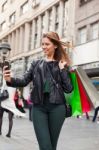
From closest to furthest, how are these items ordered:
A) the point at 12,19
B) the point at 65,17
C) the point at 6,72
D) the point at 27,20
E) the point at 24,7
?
the point at 6,72, the point at 65,17, the point at 27,20, the point at 24,7, the point at 12,19

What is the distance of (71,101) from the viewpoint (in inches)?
219

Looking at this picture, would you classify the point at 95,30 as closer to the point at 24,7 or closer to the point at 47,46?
the point at 24,7

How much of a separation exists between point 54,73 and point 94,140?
22.6 feet

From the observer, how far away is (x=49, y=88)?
5000 mm

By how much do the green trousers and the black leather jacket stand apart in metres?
0.07

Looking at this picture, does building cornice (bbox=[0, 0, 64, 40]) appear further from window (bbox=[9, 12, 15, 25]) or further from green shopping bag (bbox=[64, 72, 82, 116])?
green shopping bag (bbox=[64, 72, 82, 116])

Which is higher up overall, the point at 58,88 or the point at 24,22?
the point at 24,22

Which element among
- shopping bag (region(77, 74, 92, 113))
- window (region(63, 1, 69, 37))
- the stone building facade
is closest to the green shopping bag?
shopping bag (region(77, 74, 92, 113))

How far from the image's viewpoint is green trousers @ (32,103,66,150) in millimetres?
4914

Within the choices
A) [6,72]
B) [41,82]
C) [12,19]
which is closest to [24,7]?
[12,19]

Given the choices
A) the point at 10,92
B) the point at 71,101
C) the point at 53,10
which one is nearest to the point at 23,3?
the point at 53,10

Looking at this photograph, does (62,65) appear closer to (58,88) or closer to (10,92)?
(58,88)

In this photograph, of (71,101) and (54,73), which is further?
(71,101)

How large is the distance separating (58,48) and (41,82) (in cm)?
43
